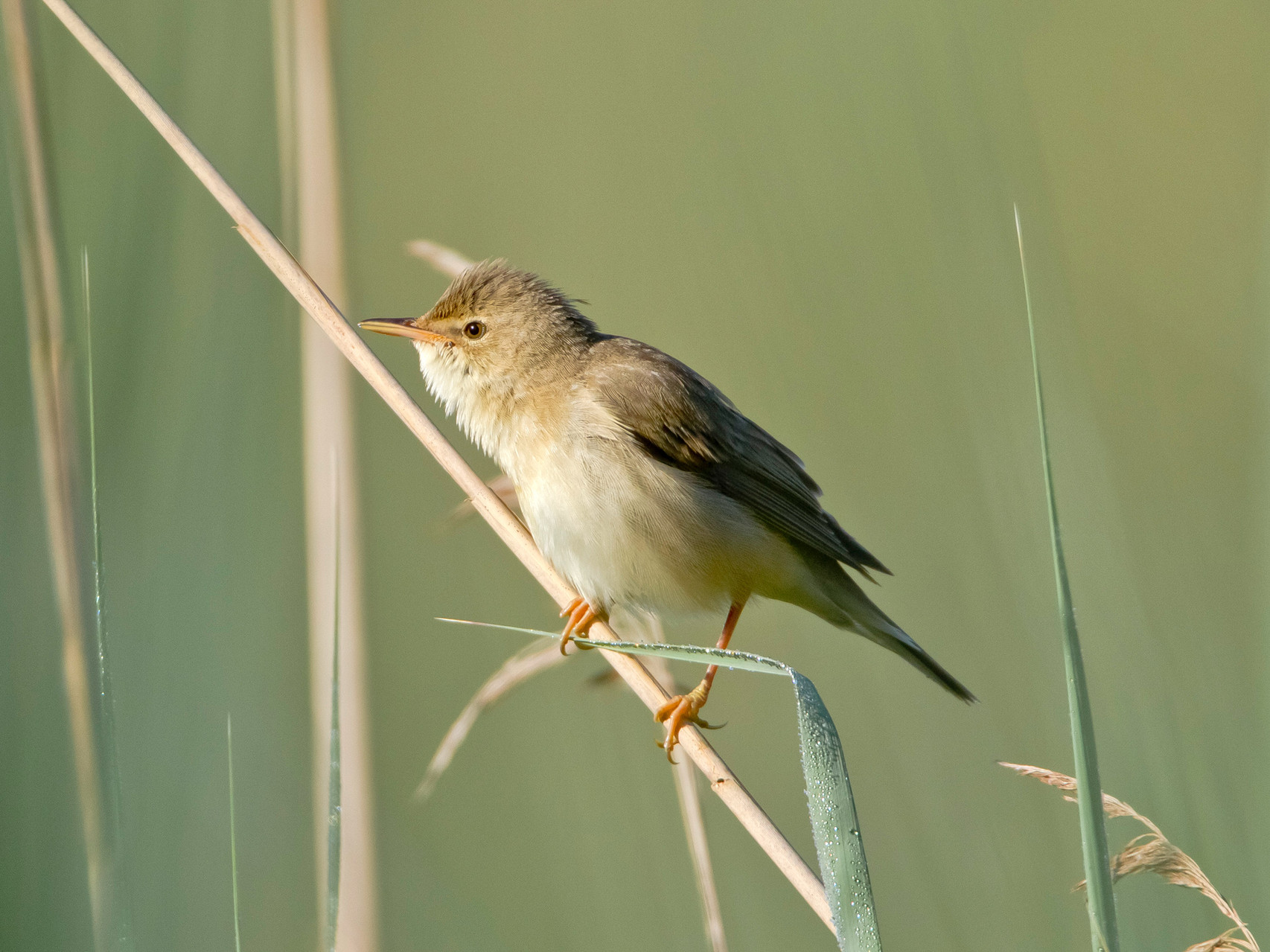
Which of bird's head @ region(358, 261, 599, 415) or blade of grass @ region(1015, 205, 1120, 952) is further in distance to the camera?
bird's head @ region(358, 261, 599, 415)

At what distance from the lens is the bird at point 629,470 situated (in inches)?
112

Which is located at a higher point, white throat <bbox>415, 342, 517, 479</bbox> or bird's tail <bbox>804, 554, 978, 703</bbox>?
white throat <bbox>415, 342, 517, 479</bbox>

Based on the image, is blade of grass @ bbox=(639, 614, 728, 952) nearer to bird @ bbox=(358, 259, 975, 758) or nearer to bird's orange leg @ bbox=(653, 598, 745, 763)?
bird's orange leg @ bbox=(653, 598, 745, 763)

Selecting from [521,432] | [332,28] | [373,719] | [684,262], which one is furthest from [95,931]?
[684,262]

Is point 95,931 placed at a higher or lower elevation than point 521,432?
lower

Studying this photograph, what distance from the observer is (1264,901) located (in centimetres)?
173

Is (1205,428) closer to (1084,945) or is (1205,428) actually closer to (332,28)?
(1084,945)

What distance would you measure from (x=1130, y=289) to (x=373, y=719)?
441cm

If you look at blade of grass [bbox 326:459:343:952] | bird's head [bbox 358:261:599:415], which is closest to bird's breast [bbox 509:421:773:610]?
bird's head [bbox 358:261:599:415]

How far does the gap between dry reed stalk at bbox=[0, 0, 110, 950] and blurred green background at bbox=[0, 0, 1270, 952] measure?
2.4 inches

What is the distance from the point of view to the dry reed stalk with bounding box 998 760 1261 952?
4.75ft

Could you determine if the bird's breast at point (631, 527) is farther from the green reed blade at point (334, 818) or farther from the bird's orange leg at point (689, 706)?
the green reed blade at point (334, 818)

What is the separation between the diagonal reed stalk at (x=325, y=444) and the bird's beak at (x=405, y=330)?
0.43 meters

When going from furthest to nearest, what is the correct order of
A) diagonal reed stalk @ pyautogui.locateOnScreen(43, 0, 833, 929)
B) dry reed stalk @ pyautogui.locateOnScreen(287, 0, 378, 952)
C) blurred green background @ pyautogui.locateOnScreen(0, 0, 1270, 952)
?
dry reed stalk @ pyautogui.locateOnScreen(287, 0, 378, 952) → blurred green background @ pyautogui.locateOnScreen(0, 0, 1270, 952) → diagonal reed stalk @ pyautogui.locateOnScreen(43, 0, 833, 929)
